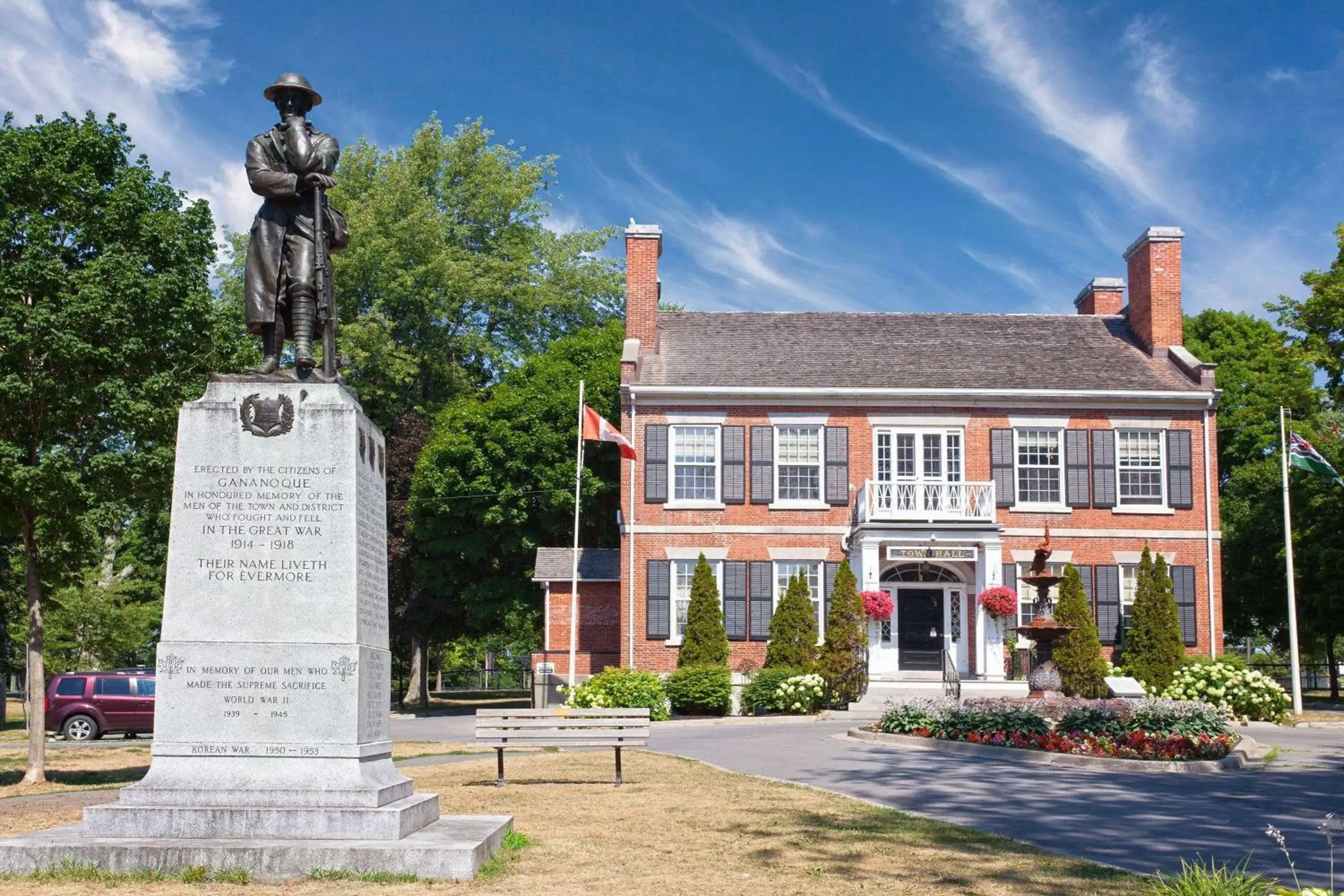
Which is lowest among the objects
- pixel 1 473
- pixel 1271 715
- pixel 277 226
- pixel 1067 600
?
pixel 1271 715

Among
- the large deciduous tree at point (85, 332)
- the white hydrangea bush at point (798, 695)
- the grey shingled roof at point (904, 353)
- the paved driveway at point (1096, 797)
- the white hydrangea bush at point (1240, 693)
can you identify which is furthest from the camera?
the grey shingled roof at point (904, 353)

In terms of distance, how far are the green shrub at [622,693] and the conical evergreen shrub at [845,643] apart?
383 centimetres

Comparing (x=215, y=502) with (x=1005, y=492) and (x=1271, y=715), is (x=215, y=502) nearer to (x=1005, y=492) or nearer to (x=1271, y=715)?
(x=1271, y=715)

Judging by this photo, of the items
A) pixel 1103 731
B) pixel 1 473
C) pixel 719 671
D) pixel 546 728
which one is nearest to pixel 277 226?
pixel 546 728

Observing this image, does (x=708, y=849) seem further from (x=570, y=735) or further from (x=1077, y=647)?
(x=1077, y=647)

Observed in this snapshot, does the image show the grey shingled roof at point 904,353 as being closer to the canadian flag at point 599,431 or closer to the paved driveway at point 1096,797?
the canadian flag at point 599,431

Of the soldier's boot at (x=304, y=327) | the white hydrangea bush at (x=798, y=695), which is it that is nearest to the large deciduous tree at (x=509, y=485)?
the white hydrangea bush at (x=798, y=695)

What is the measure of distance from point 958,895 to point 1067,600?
2284cm

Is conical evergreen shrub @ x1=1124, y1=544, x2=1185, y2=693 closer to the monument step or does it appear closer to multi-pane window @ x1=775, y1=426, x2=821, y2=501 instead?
multi-pane window @ x1=775, y1=426, x2=821, y2=501

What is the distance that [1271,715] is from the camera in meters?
25.6

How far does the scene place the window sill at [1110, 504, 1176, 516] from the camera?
103 ft

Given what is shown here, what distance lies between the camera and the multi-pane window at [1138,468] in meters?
31.6

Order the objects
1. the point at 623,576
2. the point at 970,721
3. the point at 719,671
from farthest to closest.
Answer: the point at 623,576 < the point at 719,671 < the point at 970,721

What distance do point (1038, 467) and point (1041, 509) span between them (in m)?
1.03
